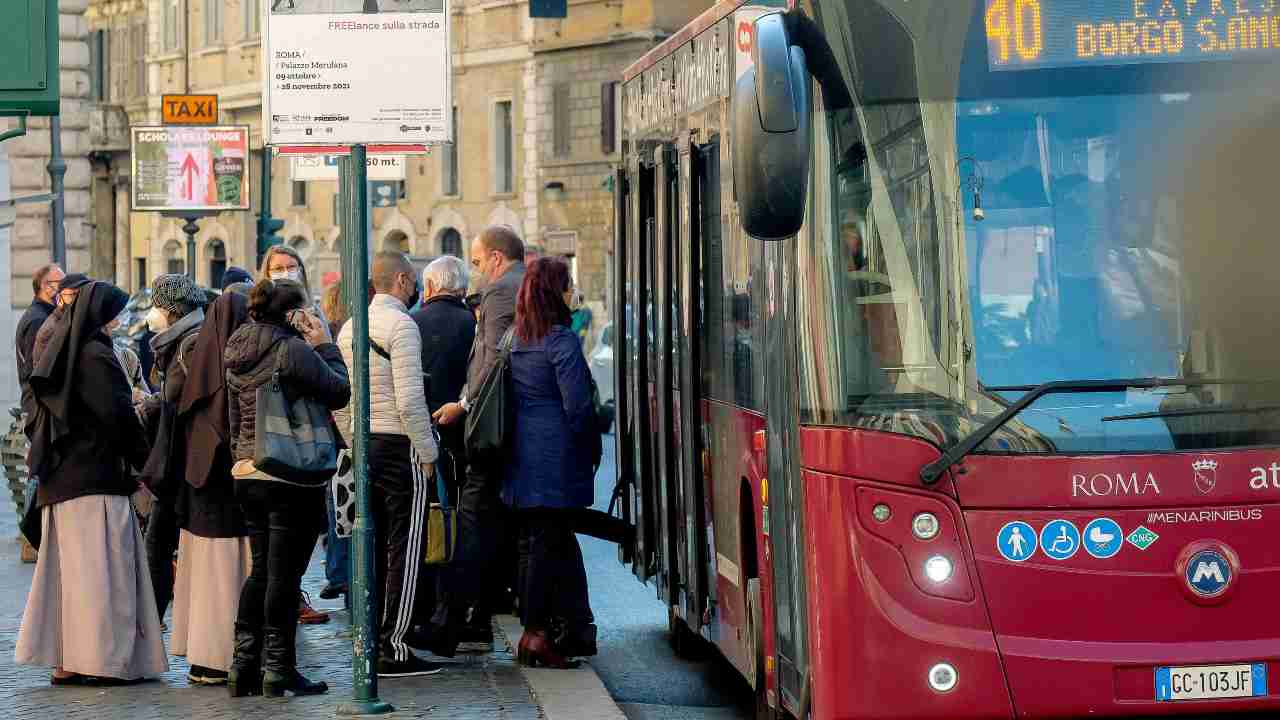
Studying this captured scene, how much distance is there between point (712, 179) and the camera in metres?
8.51

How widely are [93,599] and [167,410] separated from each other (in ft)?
2.82

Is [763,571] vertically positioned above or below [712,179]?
below

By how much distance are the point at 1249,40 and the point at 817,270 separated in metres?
1.43

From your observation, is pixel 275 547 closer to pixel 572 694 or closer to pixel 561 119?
pixel 572 694

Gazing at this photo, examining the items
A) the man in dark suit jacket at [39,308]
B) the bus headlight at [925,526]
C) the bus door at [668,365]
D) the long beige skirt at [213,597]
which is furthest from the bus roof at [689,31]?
the man in dark suit jacket at [39,308]

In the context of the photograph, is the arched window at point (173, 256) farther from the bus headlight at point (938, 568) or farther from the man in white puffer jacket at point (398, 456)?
the bus headlight at point (938, 568)

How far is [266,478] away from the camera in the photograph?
8906mm

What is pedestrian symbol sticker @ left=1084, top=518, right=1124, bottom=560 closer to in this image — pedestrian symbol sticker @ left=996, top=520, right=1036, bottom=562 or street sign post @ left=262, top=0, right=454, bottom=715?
pedestrian symbol sticker @ left=996, top=520, right=1036, bottom=562

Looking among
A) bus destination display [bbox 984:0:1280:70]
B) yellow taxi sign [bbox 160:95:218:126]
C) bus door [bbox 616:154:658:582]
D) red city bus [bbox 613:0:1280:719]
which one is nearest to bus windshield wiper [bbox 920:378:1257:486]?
red city bus [bbox 613:0:1280:719]

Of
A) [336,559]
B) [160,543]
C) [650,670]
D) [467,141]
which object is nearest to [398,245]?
[336,559]

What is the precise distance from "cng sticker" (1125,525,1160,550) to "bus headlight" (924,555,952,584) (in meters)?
0.51

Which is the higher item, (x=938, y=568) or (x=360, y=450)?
(x=360, y=450)

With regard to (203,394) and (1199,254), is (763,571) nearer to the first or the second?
(1199,254)

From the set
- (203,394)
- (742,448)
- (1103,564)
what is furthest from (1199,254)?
(203,394)
